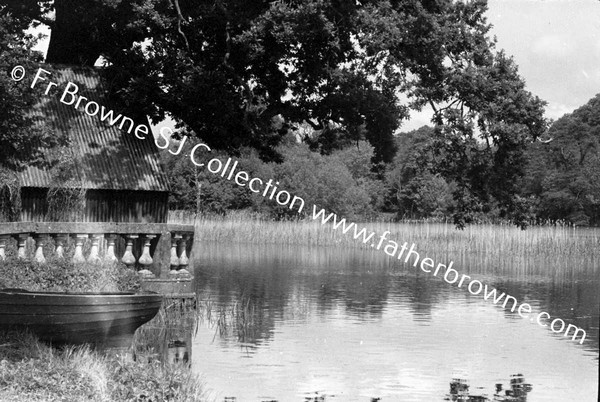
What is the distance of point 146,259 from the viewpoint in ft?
59.1

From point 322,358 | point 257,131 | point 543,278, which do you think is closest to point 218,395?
point 322,358

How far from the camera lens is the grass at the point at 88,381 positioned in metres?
10.5

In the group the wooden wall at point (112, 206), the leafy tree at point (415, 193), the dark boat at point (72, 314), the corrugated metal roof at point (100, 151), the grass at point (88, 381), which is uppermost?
the leafy tree at point (415, 193)

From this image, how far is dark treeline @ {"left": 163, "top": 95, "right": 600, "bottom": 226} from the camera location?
222 feet

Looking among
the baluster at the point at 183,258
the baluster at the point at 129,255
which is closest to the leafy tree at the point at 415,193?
the baluster at the point at 183,258

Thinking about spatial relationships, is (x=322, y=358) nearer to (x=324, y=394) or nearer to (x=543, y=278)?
(x=324, y=394)

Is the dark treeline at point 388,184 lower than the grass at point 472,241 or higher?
higher

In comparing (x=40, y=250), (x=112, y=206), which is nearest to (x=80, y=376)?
(x=40, y=250)

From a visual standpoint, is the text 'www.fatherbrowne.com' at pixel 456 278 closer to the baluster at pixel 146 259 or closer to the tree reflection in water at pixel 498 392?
the tree reflection in water at pixel 498 392

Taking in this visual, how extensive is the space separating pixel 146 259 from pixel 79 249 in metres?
1.53

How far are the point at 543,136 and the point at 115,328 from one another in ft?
46.3

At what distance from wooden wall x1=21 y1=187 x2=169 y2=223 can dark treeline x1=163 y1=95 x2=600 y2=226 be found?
3943 centimetres

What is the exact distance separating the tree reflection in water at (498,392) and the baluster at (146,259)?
6.03 m

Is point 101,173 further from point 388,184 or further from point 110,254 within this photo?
point 388,184
